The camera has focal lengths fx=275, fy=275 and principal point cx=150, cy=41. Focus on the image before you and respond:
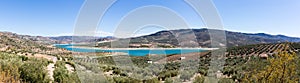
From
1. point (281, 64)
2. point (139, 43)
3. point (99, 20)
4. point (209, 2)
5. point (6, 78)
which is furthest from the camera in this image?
point (139, 43)

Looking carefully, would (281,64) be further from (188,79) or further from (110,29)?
(110,29)

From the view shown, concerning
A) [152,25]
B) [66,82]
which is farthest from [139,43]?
[66,82]

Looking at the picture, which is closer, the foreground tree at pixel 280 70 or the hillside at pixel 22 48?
the foreground tree at pixel 280 70

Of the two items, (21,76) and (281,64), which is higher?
(281,64)

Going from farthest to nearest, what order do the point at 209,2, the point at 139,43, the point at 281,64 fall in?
the point at 139,43, the point at 209,2, the point at 281,64

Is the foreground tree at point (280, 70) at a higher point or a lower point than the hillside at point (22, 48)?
higher

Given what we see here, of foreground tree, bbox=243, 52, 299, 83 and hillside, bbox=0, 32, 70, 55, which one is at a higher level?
foreground tree, bbox=243, 52, 299, 83

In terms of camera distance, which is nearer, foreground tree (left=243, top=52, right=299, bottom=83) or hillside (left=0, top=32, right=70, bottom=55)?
foreground tree (left=243, top=52, right=299, bottom=83)

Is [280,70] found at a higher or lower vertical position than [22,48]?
higher

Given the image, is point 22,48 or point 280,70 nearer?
point 280,70

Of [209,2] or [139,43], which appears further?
[139,43]
